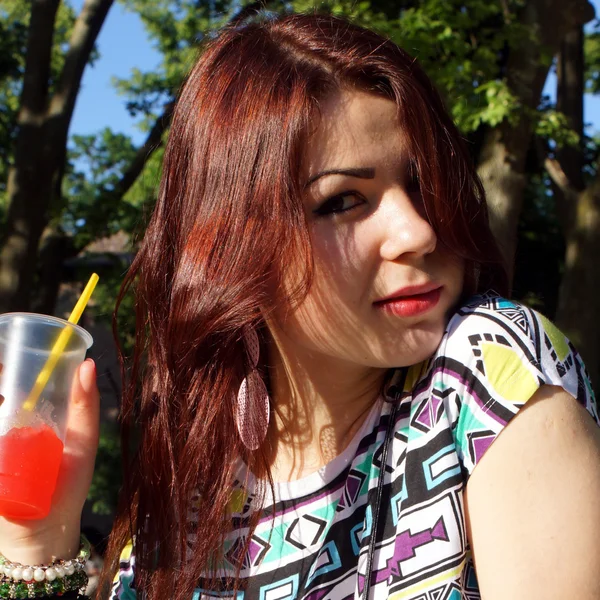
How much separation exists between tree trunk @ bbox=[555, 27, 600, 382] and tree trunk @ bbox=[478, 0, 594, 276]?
1286 mm

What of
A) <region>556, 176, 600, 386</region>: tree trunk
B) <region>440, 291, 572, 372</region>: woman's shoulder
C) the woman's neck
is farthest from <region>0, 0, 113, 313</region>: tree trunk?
<region>440, 291, 572, 372</region>: woman's shoulder

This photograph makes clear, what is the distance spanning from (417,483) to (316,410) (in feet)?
1.28

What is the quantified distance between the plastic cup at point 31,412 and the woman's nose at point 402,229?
2.24 feet

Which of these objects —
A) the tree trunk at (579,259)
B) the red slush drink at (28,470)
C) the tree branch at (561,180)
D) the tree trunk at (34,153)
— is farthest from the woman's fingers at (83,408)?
the tree branch at (561,180)

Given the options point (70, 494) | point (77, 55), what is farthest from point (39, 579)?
point (77, 55)

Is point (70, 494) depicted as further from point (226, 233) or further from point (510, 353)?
point (510, 353)

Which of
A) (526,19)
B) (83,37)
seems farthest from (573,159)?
(83,37)

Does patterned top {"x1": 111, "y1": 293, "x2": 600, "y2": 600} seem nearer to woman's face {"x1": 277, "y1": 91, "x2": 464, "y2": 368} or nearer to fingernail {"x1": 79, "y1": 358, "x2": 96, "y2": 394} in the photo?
woman's face {"x1": 277, "y1": 91, "x2": 464, "y2": 368}

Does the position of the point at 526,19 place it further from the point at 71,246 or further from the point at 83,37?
the point at 71,246

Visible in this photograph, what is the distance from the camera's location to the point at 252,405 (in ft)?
5.82

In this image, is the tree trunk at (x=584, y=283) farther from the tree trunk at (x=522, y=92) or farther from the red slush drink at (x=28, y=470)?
the red slush drink at (x=28, y=470)

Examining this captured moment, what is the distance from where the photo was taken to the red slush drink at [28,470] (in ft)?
5.07

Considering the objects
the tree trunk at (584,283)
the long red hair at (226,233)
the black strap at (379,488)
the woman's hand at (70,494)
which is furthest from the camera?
the tree trunk at (584,283)

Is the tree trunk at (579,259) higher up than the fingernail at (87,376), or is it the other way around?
the tree trunk at (579,259)
